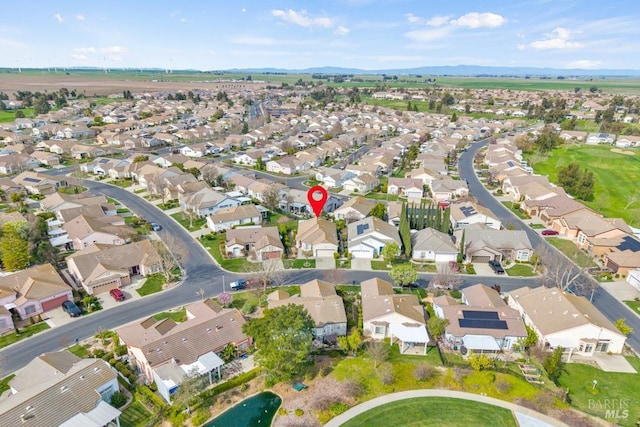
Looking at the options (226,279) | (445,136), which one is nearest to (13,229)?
(226,279)

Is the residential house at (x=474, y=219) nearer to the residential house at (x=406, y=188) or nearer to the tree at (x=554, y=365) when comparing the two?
the residential house at (x=406, y=188)

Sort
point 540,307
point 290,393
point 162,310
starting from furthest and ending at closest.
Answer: point 162,310, point 540,307, point 290,393

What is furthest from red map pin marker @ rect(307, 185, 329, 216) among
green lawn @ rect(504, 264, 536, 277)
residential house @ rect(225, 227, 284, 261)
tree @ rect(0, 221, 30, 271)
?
tree @ rect(0, 221, 30, 271)

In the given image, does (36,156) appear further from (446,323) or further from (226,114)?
(446,323)

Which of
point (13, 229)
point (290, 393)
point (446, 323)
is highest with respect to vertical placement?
point (13, 229)

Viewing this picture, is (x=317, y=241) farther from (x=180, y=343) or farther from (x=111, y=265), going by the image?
(x=111, y=265)

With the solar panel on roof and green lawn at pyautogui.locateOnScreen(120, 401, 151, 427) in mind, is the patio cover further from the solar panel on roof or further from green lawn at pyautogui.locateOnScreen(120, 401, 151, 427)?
green lawn at pyautogui.locateOnScreen(120, 401, 151, 427)

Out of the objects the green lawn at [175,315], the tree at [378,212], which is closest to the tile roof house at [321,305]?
the green lawn at [175,315]
